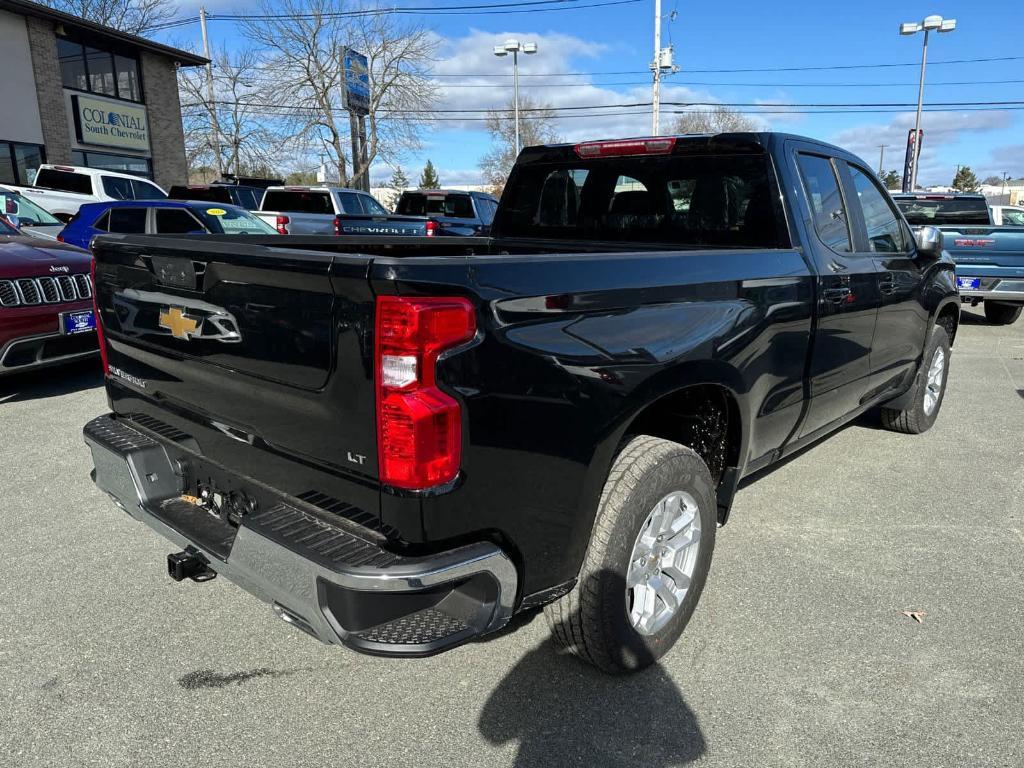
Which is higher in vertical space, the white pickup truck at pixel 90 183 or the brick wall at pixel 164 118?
the brick wall at pixel 164 118

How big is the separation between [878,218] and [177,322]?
3599mm

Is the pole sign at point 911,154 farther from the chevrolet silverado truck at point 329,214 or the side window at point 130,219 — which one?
the side window at point 130,219

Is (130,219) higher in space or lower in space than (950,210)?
higher

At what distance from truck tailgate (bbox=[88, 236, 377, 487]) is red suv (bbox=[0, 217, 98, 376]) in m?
3.26

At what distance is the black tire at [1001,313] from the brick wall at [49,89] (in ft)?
73.9

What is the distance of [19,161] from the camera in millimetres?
20078

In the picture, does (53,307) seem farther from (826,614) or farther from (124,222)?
(826,614)

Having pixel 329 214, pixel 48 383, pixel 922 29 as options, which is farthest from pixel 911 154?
pixel 48 383

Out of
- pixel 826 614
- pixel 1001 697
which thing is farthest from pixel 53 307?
pixel 1001 697

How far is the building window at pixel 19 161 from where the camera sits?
19578mm

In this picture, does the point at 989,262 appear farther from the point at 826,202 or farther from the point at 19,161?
the point at 19,161

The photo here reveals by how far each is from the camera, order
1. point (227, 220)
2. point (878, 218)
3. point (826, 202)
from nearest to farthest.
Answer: point (826, 202) → point (878, 218) → point (227, 220)

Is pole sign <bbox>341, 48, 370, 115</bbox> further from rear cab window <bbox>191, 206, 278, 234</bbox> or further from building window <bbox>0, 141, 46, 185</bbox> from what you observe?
rear cab window <bbox>191, 206, 278, 234</bbox>

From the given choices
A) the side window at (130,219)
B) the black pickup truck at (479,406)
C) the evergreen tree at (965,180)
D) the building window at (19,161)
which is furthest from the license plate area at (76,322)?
the evergreen tree at (965,180)
